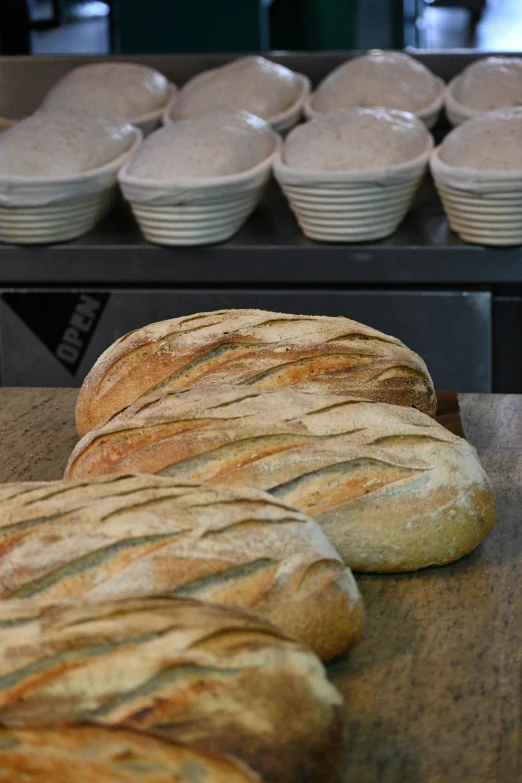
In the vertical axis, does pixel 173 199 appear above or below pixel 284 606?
below

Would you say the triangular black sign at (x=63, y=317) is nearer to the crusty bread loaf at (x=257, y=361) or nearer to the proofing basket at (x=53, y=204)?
the proofing basket at (x=53, y=204)

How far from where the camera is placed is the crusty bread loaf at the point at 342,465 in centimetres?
125

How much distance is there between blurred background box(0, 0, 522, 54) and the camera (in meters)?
4.62

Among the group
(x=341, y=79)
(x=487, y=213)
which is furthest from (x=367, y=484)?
(x=341, y=79)

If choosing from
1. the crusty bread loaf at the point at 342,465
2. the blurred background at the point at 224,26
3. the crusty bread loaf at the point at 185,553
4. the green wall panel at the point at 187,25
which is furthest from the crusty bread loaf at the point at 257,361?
the green wall panel at the point at 187,25

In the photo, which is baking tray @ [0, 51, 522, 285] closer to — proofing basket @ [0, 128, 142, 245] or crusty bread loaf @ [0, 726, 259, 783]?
proofing basket @ [0, 128, 142, 245]

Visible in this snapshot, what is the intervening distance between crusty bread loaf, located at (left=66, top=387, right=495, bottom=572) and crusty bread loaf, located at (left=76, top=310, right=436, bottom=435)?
202 mm

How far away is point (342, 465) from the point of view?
1.26 metres

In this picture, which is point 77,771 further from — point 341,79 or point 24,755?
point 341,79

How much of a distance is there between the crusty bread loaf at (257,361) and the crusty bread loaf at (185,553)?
435mm

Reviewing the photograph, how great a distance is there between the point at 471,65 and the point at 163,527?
258 centimetres

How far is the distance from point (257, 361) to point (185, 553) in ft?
1.92

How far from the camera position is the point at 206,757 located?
2.48 ft

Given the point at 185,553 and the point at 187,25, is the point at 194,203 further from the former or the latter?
the point at 187,25
